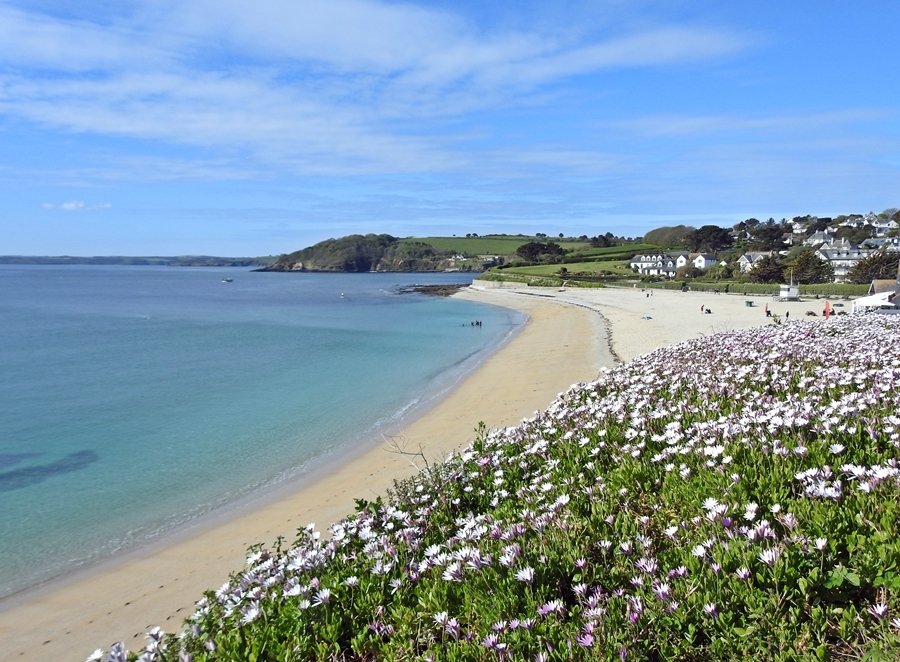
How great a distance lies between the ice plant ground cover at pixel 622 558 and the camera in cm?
312

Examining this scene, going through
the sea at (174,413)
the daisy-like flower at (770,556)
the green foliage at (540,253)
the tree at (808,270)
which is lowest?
the sea at (174,413)

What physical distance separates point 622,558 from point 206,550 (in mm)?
8985

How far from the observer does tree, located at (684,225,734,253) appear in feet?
527

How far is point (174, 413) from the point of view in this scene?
22297mm

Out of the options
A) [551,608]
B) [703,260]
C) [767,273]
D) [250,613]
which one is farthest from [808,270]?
[250,613]

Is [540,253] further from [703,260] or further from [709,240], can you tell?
[709,240]

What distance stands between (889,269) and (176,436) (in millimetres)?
78159

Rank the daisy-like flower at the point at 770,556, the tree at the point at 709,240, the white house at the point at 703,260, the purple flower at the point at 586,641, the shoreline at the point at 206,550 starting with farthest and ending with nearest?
the tree at the point at 709,240
the white house at the point at 703,260
the shoreline at the point at 206,550
the daisy-like flower at the point at 770,556
the purple flower at the point at 586,641

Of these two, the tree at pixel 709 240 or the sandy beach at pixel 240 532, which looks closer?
the sandy beach at pixel 240 532

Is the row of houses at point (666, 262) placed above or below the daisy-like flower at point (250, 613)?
above

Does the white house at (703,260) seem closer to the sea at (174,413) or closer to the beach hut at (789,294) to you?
the beach hut at (789,294)

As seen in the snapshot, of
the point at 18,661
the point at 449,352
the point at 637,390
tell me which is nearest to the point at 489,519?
the point at 637,390

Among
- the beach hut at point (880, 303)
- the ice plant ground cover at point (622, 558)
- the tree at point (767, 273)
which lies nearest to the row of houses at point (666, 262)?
the tree at point (767, 273)

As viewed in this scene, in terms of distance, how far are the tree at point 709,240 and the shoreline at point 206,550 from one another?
500 ft
